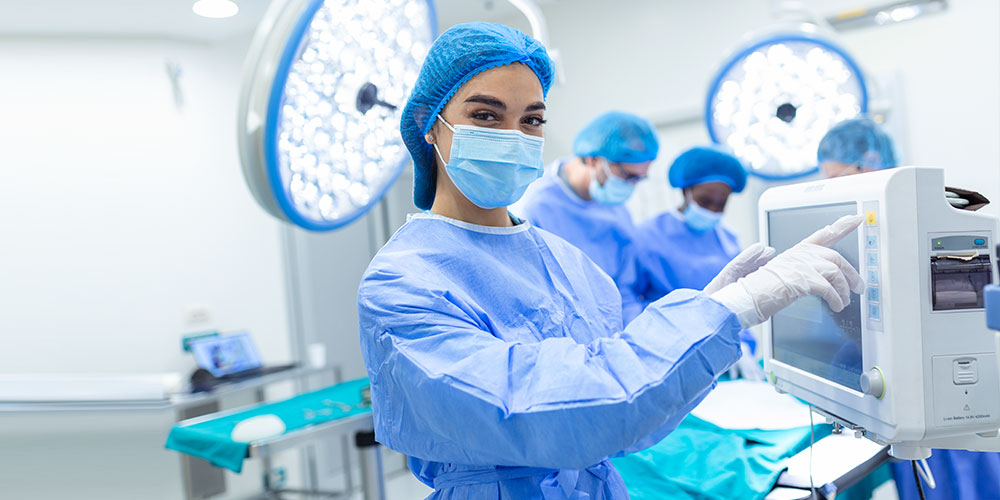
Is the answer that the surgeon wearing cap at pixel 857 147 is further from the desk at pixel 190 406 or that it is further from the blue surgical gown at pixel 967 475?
the desk at pixel 190 406

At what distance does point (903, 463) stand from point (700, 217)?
1097mm

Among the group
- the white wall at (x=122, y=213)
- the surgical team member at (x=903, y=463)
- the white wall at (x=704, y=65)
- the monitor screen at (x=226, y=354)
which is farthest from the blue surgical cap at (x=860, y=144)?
the monitor screen at (x=226, y=354)

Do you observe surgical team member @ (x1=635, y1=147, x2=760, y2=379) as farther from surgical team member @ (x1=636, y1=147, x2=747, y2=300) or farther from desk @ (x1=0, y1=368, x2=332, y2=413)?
desk @ (x1=0, y1=368, x2=332, y2=413)

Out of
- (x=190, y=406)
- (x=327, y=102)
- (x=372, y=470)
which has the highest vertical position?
(x=327, y=102)

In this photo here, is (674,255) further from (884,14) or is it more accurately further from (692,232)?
(884,14)

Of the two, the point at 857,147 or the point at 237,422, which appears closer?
the point at 857,147

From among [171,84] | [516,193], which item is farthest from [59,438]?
[516,193]

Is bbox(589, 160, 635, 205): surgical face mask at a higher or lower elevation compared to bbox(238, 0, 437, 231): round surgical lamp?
lower

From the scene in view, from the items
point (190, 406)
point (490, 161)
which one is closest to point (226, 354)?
point (190, 406)

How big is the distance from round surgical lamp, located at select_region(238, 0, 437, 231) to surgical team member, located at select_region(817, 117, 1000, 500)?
1.23 m

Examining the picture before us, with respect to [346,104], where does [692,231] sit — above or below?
below

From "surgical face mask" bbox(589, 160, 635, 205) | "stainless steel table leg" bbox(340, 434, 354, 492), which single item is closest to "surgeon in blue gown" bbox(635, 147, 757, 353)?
"surgical face mask" bbox(589, 160, 635, 205)

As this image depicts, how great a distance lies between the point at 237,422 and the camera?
2.45m

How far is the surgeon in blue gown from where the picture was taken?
8.56 feet
